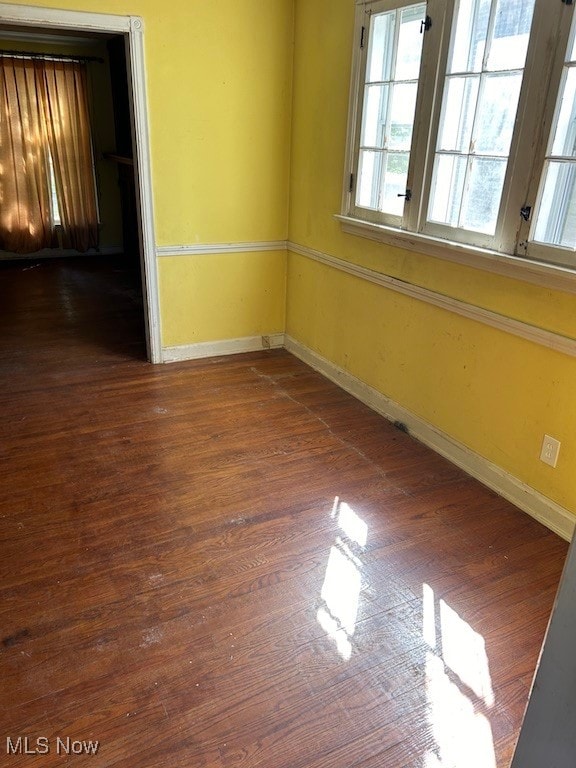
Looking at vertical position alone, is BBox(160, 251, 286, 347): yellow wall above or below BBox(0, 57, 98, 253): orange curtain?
below

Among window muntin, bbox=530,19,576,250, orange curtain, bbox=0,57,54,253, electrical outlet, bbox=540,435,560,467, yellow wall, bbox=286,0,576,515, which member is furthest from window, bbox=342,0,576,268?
orange curtain, bbox=0,57,54,253

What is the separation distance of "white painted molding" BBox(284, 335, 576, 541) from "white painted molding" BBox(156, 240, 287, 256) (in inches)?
33.7

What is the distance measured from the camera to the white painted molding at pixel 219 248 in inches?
145

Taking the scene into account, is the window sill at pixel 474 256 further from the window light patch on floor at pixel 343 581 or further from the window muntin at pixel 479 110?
the window light patch on floor at pixel 343 581

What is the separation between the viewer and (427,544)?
7.16 ft

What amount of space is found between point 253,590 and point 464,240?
174 cm

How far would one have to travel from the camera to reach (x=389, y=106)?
9.37ft

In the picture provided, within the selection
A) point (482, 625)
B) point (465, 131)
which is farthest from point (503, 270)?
point (482, 625)

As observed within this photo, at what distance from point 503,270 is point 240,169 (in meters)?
2.10

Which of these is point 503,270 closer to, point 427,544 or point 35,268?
point 427,544

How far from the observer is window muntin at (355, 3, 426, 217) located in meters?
2.68

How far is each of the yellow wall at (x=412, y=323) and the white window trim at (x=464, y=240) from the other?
5 cm
